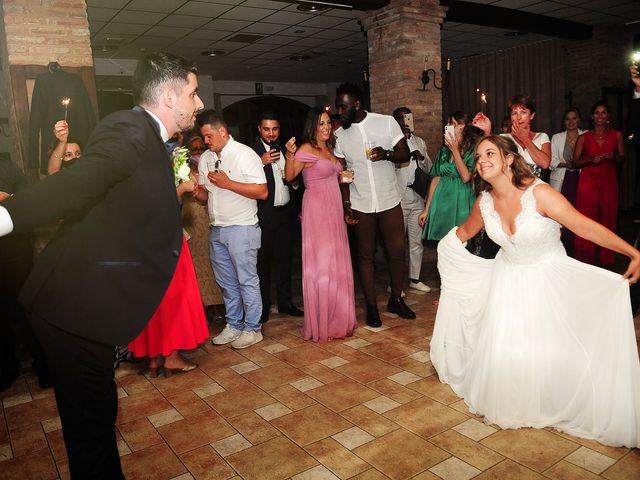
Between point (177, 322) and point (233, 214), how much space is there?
2.92ft

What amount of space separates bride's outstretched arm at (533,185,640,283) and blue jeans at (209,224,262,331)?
81.6 inches

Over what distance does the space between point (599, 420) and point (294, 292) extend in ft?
12.3

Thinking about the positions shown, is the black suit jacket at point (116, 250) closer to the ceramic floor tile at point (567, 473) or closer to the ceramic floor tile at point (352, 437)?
the ceramic floor tile at point (352, 437)

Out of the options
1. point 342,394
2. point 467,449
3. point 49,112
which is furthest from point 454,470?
point 49,112

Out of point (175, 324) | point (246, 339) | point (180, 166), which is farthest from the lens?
point (246, 339)

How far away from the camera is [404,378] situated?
325 centimetres

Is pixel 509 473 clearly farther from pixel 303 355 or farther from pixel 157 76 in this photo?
pixel 157 76

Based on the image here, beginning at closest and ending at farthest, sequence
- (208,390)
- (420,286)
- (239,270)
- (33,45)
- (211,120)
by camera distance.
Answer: (208,390)
(211,120)
(239,270)
(33,45)
(420,286)

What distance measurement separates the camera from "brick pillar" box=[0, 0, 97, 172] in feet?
13.6

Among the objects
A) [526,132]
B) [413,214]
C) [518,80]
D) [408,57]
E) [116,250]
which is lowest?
[413,214]

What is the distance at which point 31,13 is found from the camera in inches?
164

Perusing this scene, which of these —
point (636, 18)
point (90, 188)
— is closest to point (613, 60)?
point (636, 18)

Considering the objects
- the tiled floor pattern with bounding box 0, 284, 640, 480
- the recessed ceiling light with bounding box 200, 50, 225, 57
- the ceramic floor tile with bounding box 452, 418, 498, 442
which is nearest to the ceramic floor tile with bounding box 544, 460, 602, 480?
the tiled floor pattern with bounding box 0, 284, 640, 480

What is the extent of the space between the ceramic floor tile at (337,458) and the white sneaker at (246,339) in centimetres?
153
